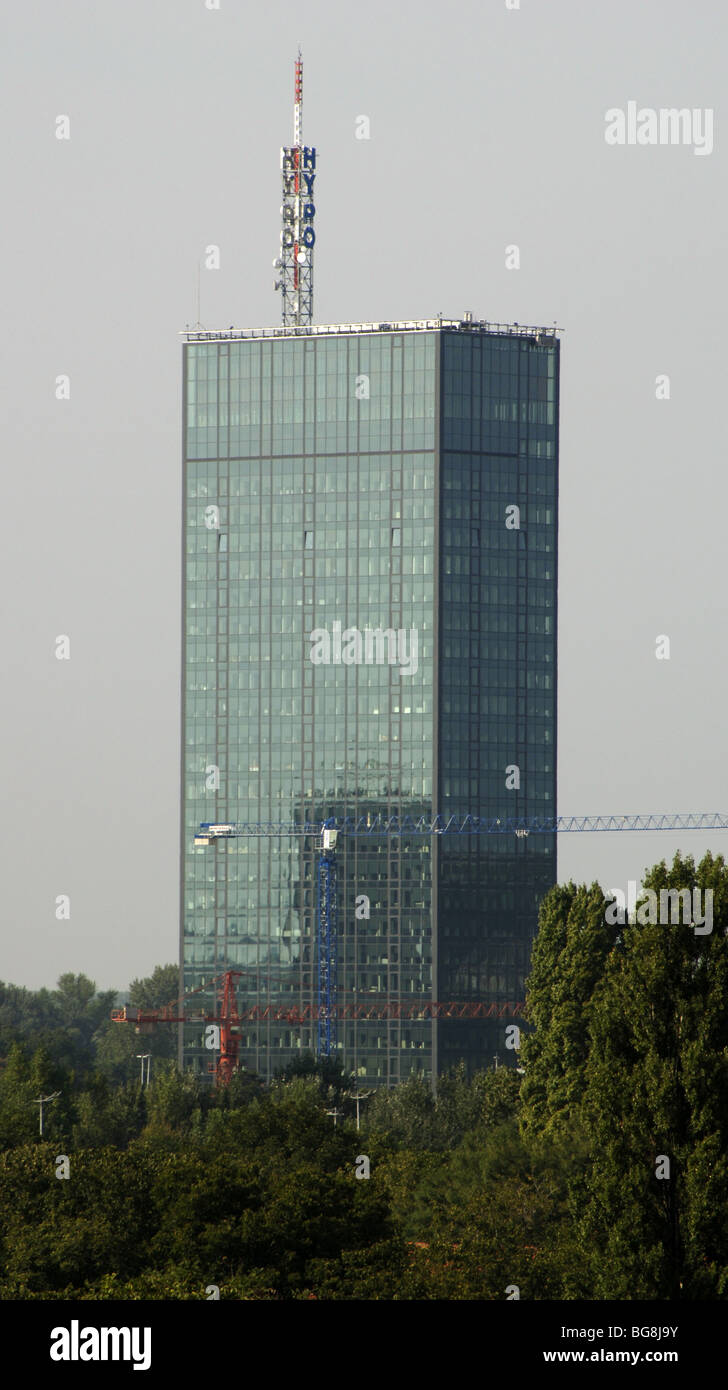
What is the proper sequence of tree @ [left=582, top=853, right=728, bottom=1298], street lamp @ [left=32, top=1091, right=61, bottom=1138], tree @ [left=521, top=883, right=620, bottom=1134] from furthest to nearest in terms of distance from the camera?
street lamp @ [left=32, top=1091, right=61, bottom=1138]
tree @ [left=521, top=883, right=620, bottom=1134]
tree @ [left=582, top=853, right=728, bottom=1298]

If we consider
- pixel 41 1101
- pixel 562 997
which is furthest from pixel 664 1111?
pixel 41 1101

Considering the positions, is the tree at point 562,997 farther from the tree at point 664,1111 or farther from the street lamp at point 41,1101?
the tree at point 664,1111

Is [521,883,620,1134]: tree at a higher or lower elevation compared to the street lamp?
higher

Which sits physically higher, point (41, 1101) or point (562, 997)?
point (562, 997)

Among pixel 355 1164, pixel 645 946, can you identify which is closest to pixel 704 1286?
pixel 645 946

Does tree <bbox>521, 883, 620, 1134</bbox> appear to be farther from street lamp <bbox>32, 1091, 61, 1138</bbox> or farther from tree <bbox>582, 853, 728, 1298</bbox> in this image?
tree <bbox>582, 853, 728, 1298</bbox>

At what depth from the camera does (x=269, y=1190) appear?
354 ft

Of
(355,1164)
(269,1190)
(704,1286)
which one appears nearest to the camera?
(704,1286)

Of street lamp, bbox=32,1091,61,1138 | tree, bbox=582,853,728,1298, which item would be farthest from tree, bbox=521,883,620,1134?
tree, bbox=582,853,728,1298

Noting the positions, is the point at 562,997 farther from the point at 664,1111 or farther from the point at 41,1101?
the point at 664,1111
